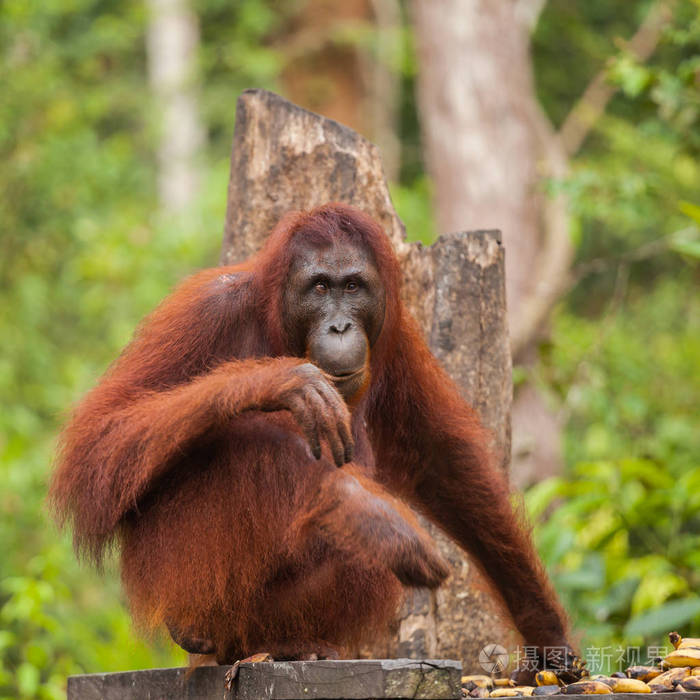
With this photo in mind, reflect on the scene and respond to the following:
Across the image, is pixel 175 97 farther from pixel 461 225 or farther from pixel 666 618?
pixel 666 618

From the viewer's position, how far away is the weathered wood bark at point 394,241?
3.86m

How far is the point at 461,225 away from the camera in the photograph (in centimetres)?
756

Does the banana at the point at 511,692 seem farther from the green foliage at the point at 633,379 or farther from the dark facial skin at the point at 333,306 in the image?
the green foliage at the point at 633,379

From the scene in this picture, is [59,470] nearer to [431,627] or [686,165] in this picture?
[431,627]

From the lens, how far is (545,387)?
6273mm

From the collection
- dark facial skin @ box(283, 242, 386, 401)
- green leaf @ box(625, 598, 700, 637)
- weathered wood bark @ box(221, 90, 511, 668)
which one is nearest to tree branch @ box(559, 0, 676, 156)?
weathered wood bark @ box(221, 90, 511, 668)

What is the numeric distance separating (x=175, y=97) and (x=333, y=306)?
10673mm

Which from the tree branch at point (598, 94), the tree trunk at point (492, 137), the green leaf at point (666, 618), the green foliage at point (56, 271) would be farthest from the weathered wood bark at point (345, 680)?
the tree branch at point (598, 94)

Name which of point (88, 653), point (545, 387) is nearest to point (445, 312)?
point (545, 387)

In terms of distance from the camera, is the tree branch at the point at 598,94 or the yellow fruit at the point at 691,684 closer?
the yellow fruit at the point at 691,684

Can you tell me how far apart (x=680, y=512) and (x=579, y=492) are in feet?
1.61

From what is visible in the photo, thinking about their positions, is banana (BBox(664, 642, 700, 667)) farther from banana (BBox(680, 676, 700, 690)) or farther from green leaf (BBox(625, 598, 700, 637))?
green leaf (BBox(625, 598, 700, 637))

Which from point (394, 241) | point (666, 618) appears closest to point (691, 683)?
point (666, 618)

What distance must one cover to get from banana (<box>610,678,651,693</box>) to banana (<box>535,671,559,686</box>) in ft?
1.26
